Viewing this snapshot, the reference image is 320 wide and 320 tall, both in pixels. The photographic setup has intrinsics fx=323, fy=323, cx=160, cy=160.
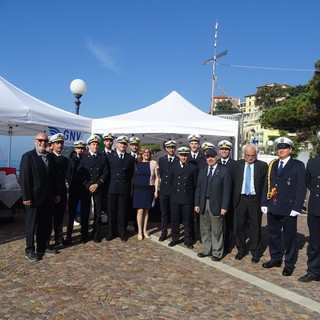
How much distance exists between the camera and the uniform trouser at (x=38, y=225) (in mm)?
4980

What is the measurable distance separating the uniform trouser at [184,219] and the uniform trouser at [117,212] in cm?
96

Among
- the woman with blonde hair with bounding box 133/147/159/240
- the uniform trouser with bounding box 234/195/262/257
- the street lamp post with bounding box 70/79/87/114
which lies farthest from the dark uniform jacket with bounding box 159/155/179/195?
the street lamp post with bounding box 70/79/87/114

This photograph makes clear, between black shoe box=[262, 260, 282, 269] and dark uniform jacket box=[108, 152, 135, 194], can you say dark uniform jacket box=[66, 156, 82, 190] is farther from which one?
black shoe box=[262, 260, 282, 269]

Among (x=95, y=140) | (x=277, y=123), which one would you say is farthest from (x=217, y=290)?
(x=277, y=123)

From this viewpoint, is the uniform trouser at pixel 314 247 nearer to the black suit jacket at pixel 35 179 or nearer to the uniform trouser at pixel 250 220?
the uniform trouser at pixel 250 220

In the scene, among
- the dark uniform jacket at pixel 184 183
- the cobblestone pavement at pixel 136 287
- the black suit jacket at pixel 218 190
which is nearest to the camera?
the cobblestone pavement at pixel 136 287

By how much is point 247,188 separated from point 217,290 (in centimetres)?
180

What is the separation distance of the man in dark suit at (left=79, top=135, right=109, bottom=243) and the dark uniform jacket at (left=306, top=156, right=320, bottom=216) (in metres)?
3.41

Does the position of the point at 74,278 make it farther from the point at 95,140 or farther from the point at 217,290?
the point at 95,140

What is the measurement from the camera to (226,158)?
6082 millimetres

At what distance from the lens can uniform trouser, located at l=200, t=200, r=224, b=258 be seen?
5.20 meters

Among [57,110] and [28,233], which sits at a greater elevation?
[57,110]

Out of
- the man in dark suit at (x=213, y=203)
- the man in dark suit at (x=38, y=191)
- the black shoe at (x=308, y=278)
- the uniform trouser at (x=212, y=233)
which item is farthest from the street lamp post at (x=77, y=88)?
the black shoe at (x=308, y=278)

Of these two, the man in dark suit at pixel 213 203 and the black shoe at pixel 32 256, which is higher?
the man in dark suit at pixel 213 203
